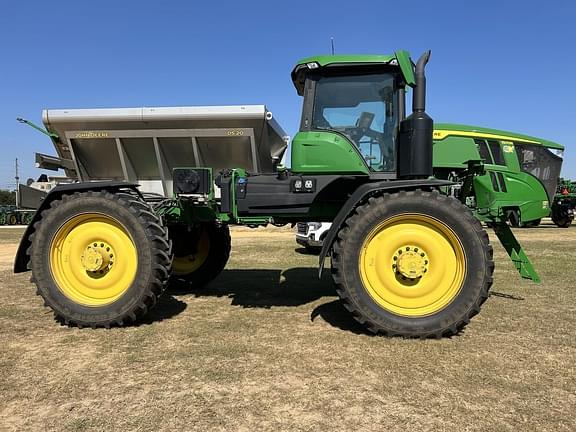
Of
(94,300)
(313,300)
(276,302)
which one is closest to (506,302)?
(313,300)

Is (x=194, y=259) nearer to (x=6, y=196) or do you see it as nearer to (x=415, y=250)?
(x=415, y=250)

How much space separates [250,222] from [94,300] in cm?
191

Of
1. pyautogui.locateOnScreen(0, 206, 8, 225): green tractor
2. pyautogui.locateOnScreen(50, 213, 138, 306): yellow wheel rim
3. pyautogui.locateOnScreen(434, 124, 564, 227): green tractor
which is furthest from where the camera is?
pyautogui.locateOnScreen(0, 206, 8, 225): green tractor

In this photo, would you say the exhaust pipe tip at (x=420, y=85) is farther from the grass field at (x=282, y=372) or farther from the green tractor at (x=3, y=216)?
the green tractor at (x=3, y=216)

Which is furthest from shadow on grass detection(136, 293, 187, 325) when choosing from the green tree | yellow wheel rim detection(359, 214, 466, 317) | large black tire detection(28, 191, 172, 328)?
the green tree

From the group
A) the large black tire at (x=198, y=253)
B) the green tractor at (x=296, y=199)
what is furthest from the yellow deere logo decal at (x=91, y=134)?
the large black tire at (x=198, y=253)

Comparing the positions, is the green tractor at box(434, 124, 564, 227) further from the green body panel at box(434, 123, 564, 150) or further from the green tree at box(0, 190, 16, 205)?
the green tree at box(0, 190, 16, 205)

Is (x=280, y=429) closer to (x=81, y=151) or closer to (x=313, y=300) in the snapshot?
(x=313, y=300)

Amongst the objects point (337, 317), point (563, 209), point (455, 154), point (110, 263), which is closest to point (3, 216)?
point (110, 263)

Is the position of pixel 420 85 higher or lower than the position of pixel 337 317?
higher

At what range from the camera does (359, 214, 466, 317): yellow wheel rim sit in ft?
14.3

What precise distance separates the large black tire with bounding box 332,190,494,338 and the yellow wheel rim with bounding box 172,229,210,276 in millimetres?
3014

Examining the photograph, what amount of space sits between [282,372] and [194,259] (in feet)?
12.2

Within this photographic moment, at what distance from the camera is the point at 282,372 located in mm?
3430
